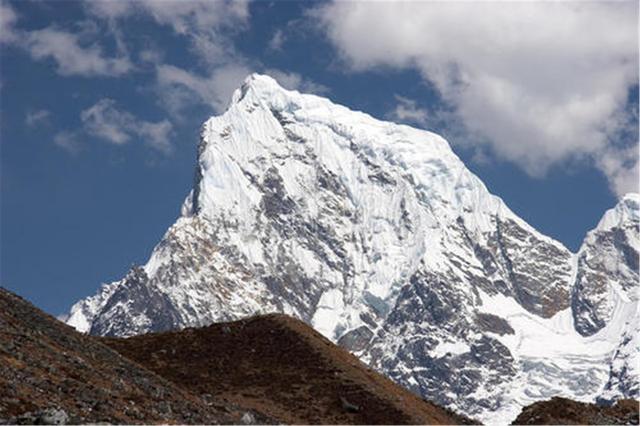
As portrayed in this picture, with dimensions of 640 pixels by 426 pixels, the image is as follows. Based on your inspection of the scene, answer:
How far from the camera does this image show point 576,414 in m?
72.3

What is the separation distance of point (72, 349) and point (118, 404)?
11520mm

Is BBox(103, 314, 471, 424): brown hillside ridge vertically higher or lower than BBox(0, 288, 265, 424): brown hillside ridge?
higher

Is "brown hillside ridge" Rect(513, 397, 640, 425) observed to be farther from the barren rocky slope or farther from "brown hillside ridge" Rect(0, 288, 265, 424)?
"brown hillside ridge" Rect(0, 288, 265, 424)

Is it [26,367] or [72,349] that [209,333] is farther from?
[26,367]

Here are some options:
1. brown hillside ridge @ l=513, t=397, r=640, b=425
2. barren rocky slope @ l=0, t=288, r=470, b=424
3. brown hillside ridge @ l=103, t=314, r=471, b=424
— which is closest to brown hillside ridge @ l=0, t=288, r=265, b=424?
barren rocky slope @ l=0, t=288, r=470, b=424

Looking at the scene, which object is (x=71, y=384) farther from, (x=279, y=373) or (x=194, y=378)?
(x=279, y=373)

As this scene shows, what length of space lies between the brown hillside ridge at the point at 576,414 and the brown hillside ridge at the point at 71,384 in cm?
1612

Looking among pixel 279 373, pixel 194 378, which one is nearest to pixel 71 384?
pixel 194 378

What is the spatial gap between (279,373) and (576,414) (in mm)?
19200

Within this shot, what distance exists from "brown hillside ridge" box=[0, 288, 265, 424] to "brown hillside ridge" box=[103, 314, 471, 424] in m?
5.04

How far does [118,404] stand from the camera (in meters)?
59.7

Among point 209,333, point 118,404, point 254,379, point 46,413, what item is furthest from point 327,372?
point 46,413

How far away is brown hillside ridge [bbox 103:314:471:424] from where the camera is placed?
75.2m

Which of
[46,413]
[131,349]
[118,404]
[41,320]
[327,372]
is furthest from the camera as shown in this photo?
[131,349]
